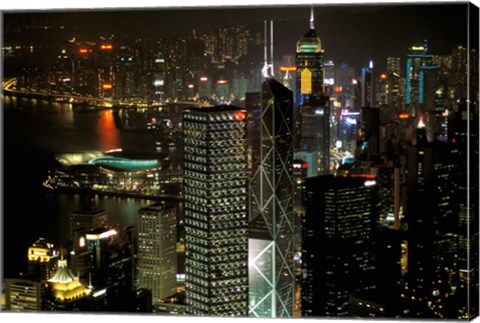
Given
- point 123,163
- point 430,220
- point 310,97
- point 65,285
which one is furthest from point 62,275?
point 430,220

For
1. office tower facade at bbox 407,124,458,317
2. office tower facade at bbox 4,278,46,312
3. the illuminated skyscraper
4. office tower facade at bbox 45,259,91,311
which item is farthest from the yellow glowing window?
office tower facade at bbox 4,278,46,312

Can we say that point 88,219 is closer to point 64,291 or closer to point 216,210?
point 64,291

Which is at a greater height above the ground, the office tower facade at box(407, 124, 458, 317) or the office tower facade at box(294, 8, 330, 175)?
the office tower facade at box(294, 8, 330, 175)

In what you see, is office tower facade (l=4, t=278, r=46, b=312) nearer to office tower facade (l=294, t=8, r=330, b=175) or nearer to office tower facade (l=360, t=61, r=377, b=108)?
office tower facade (l=294, t=8, r=330, b=175)

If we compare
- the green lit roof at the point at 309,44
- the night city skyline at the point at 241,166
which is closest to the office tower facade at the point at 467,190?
the night city skyline at the point at 241,166

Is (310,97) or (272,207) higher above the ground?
(310,97)

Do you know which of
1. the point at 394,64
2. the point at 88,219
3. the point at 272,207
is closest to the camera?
the point at 272,207
